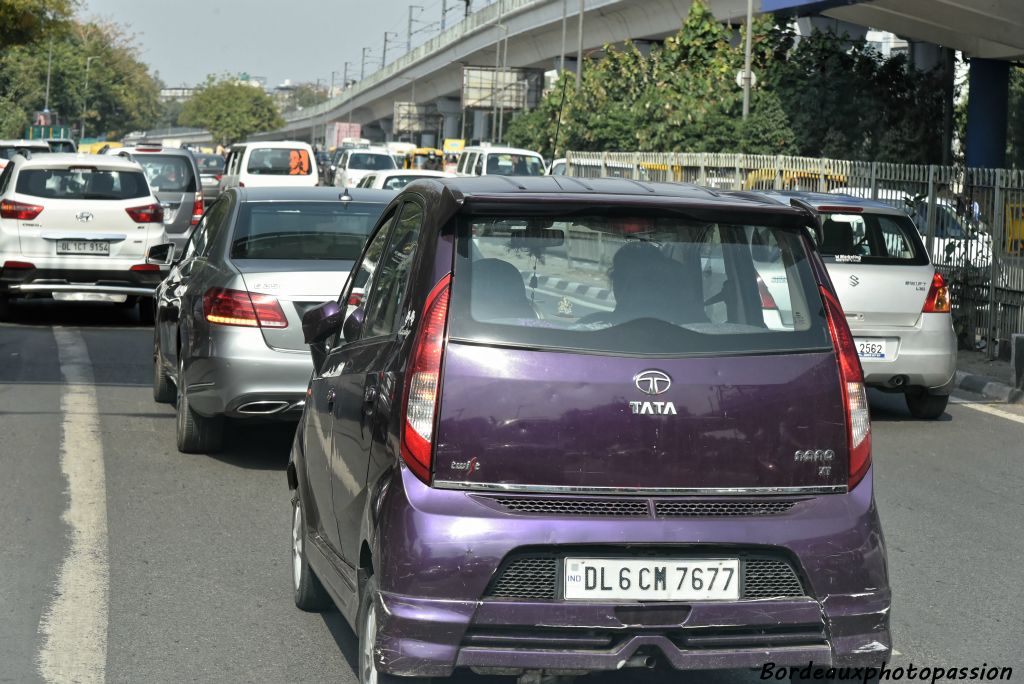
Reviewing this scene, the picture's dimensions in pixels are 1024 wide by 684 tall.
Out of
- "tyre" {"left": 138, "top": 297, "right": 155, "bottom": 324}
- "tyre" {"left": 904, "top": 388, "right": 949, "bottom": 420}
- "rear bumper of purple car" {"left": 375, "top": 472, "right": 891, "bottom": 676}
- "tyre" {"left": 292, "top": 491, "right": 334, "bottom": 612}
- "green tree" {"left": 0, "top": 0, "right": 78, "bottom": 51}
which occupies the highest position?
"green tree" {"left": 0, "top": 0, "right": 78, "bottom": 51}

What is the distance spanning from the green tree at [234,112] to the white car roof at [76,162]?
159 m

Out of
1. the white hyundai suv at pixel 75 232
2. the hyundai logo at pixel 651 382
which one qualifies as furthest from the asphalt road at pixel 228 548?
the white hyundai suv at pixel 75 232

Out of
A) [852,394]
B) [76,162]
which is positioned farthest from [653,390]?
[76,162]

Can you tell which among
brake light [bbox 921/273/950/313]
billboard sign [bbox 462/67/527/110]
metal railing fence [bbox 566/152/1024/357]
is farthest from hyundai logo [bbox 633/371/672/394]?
billboard sign [bbox 462/67/527/110]

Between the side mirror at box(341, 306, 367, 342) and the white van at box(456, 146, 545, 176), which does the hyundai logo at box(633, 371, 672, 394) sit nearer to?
the side mirror at box(341, 306, 367, 342)

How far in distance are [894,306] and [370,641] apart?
820 cm

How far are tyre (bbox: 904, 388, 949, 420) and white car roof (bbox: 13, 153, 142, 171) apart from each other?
9656mm

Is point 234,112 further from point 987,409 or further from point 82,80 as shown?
point 987,409

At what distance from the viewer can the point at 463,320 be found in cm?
448

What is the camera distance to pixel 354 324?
547 cm

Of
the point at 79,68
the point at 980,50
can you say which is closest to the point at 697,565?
the point at 980,50

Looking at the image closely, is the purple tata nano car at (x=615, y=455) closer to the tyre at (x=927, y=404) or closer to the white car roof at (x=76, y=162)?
the tyre at (x=927, y=404)

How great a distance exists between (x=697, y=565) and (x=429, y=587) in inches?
29.4

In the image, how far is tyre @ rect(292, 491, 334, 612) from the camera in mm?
6090
